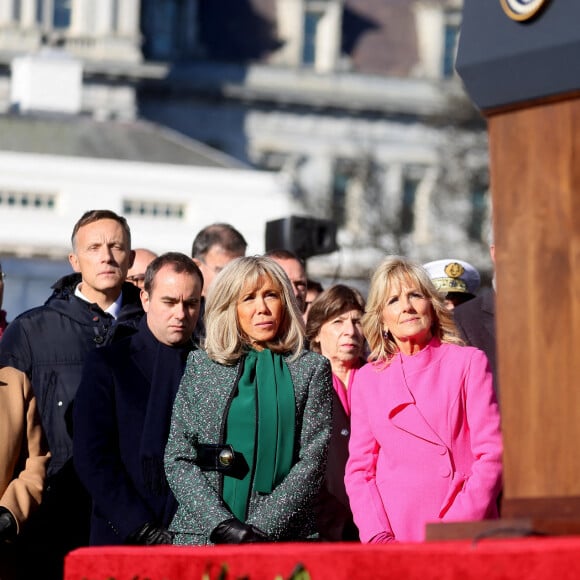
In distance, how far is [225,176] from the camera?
41.8 meters

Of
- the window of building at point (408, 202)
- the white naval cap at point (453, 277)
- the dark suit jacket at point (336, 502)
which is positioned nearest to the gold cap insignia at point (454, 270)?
the white naval cap at point (453, 277)

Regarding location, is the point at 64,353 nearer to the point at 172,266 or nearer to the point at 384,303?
the point at 172,266

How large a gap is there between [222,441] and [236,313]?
435mm

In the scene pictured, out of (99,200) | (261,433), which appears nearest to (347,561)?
(261,433)

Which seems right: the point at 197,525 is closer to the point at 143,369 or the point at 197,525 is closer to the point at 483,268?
the point at 143,369

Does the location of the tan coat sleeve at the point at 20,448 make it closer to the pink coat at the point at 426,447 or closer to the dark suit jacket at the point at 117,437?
the dark suit jacket at the point at 117,437

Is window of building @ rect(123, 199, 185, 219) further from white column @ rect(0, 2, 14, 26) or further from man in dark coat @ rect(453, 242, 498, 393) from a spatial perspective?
man in dark coat @ rect(453, 242, 498, 393)

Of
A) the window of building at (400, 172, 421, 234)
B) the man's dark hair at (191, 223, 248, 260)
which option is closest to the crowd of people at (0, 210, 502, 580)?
the man's dark hair at (191, 223, 248, 260)

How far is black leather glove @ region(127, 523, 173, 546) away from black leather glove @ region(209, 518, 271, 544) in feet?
1.29

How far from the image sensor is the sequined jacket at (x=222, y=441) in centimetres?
648

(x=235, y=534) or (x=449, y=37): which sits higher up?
(x=449, y=37)

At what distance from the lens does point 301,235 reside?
1348 cm

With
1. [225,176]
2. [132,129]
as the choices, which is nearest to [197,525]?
[225,176]

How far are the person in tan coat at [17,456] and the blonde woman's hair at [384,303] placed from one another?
1.17 meters
